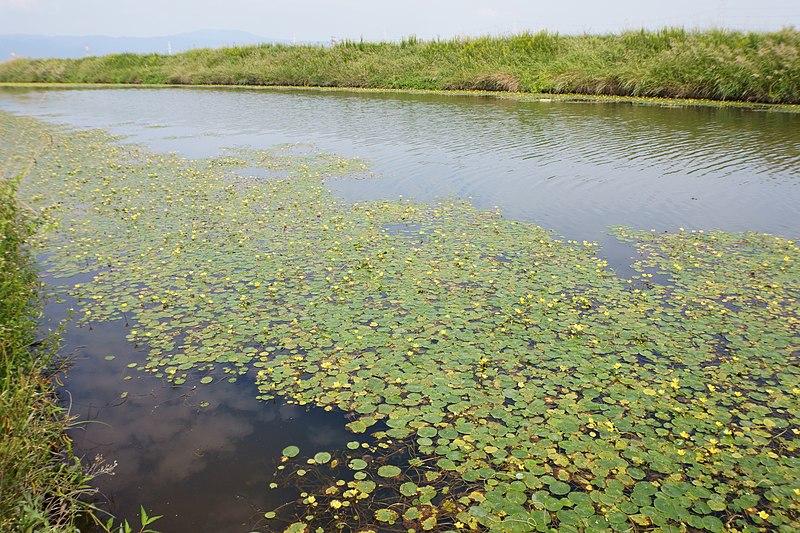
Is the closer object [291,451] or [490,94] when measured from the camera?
[291,451]

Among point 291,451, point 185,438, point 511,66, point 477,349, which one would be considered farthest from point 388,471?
point 511,66

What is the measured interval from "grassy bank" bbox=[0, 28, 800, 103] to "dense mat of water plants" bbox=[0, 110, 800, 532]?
53.8ft

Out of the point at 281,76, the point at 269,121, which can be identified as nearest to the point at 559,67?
the point at 269,121

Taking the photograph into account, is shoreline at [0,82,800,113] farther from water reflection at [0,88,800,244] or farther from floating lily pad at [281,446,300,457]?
floating lily pad at [281,446,300,457]

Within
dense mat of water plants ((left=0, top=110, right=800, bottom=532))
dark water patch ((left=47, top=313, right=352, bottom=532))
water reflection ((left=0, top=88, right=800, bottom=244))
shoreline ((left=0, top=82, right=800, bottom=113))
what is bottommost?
dark water patch ((left=47, top=313, right=352, bottom=532))

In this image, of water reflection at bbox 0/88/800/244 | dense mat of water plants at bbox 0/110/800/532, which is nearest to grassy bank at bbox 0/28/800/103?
water reflection at bbox 0/88/800/244

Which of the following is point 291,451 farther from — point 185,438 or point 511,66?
point 511,66

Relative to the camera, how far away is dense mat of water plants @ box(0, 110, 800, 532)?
347cm

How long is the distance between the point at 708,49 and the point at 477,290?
2128 cm

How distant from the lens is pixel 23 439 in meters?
3.07

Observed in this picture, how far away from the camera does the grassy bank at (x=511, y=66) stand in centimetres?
2086

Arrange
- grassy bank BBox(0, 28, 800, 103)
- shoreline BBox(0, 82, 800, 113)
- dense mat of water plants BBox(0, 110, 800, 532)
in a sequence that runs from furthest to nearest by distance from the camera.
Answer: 1. grassy bank BBox(0, 28, 800, 103)
2. shoreline BBox(0, 82, 800, 113)
3. dense mat of water plants BBox(0, 110, 800, 532)

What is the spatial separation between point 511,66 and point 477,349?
2639 cm

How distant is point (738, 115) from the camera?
1844cm
